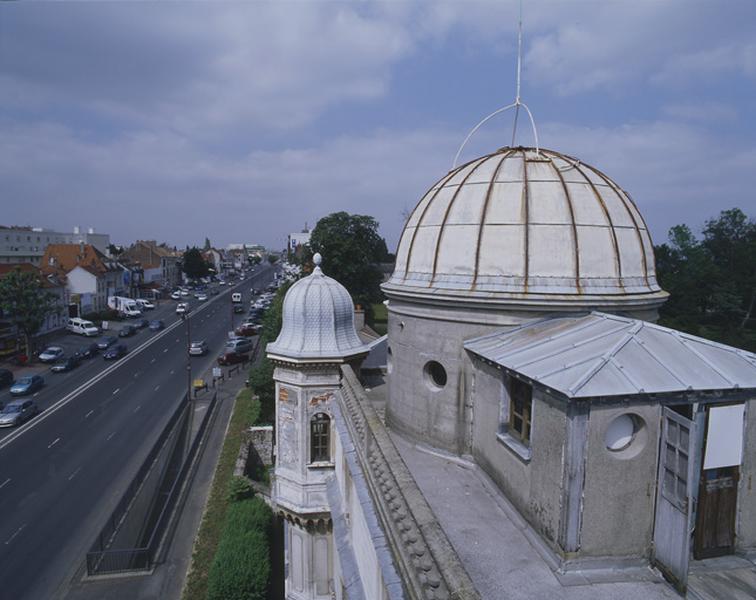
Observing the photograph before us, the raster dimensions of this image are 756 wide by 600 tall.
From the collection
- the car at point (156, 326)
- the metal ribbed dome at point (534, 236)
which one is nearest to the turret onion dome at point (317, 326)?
the metal ribbed dome at point (534, 236)

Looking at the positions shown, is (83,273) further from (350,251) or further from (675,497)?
(675,497)

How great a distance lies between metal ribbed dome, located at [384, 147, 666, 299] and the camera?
10125 millimetres

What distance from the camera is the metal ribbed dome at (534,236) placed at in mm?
10125

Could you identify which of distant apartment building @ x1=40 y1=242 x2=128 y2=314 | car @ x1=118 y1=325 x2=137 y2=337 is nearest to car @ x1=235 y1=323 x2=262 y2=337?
car @ x1=118 y1=325 x2=137 y2=337

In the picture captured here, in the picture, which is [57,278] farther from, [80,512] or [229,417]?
[80,512]

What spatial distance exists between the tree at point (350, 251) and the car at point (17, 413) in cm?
2365

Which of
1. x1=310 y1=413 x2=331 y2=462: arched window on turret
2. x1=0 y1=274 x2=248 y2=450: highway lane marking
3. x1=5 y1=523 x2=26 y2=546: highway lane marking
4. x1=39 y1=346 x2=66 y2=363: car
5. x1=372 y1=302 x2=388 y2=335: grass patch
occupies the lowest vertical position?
x1=5 y1=523 x2=26 y2=546: highway lane marking

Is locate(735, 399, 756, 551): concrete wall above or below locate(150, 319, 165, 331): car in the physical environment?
above

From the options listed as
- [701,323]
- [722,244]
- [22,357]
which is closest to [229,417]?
[22,357]

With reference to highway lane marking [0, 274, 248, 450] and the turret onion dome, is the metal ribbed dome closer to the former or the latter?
the turret onion dome

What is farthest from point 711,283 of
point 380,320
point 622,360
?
point 622,360

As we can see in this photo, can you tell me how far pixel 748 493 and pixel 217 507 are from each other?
68.6ft

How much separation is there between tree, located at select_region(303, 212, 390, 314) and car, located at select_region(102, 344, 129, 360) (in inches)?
763

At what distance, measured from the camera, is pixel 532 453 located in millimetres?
8141
